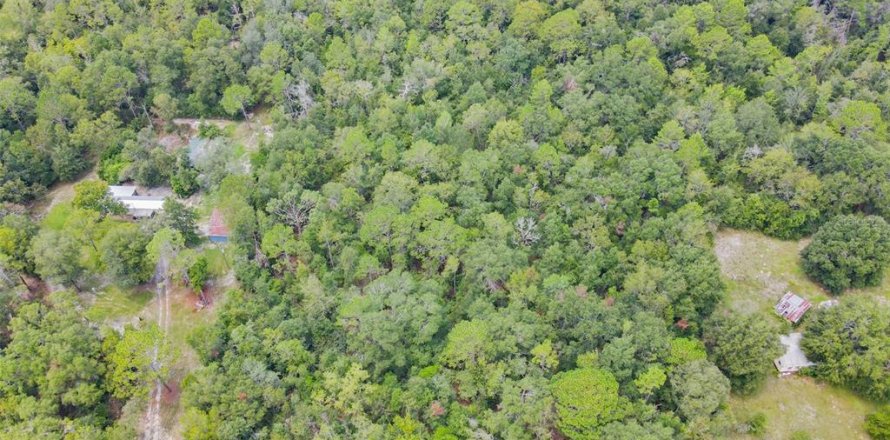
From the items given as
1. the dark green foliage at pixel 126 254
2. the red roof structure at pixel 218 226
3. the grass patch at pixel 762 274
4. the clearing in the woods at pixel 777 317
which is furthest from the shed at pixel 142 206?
the clearing in the woods at pixel 777 317

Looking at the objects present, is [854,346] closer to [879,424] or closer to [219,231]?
[879,424]

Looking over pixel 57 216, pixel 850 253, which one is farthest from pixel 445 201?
pixel 57 216

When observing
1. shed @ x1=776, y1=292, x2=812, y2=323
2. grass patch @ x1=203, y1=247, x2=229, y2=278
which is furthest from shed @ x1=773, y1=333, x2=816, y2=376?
grass patch @ x1=203, y1=247, x2=229, y2=278

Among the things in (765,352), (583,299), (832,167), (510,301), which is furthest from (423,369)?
(832,167)

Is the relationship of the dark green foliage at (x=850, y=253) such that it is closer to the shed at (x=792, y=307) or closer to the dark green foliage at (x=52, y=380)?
the shed at (x=792, y=307)

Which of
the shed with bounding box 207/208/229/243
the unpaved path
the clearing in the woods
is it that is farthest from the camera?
the shed with bounding box 207/208/229/243

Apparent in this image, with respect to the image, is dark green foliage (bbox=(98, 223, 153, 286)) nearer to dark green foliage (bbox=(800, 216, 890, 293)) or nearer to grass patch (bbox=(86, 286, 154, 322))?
grass patch (bbox=(86, 286, 154, 322))

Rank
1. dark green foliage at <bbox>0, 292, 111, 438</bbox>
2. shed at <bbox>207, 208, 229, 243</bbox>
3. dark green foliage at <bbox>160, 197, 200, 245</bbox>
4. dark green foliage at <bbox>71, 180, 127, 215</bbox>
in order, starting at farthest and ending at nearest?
dark green foliage at <bbox>71, 180, 127, 215</bbox> → shed at <bbox>207, 208, 229, 243</bbox> → dark green foliage at <bbox>160, 197, 200, 245</bbox> → dark green foliage at <bbox>0, 292, 111, 438</bbox>
